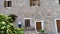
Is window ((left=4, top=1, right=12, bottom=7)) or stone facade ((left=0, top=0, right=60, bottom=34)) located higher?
window ((left=4, top=1, right=12, bottom=7))

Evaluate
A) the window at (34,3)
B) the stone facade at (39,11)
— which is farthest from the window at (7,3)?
the window at (34,3)

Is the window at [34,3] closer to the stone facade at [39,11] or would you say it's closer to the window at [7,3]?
the stone facade at [39,11]

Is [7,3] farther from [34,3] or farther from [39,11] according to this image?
[39,11]

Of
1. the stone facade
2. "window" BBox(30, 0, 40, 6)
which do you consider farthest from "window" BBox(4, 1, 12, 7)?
"window" BBox(30, 0, 40, 6)

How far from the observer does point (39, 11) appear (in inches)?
742

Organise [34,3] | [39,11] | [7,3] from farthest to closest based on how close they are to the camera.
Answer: [7,3] → [34,3] → [39,11]

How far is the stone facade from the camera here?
18578mm

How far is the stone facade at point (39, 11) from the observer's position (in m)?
18.6

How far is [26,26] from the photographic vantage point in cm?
1880

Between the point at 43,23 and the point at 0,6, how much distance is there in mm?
5971

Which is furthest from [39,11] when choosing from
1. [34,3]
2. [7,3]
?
[7,3]

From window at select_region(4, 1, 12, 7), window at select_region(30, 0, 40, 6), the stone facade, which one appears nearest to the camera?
the stone facade

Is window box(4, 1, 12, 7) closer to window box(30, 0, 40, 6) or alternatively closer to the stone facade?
the stone facade

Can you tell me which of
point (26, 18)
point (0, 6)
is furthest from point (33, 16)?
point (0, 6)
